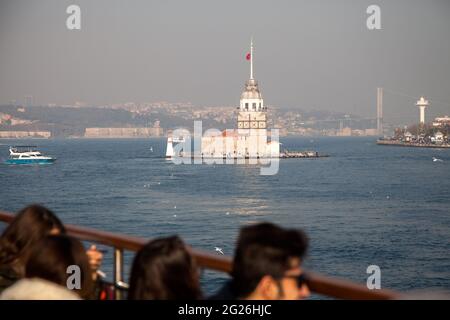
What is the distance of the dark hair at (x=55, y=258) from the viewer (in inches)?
85.4

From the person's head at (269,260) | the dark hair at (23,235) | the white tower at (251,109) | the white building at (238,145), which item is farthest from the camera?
the white tower at (251,109)

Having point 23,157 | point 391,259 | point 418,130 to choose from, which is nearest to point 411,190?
point 391,259

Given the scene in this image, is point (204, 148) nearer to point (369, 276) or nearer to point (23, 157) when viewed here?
point (23, 157)

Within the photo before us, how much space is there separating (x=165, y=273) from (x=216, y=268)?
0.40 meters

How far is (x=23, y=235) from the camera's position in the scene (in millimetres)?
2672

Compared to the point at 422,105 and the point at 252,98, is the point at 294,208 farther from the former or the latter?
the point at 422,105

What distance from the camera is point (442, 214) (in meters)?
32.7

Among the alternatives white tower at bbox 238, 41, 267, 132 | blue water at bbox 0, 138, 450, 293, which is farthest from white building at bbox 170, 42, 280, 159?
blue water at bbox 0, 138, 450, 293

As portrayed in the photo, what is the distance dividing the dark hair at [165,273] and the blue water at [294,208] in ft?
1.11

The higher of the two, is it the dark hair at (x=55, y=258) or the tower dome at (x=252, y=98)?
the tower dome at (x=252, y=98)

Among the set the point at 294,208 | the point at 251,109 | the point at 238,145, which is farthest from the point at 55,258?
the point at 251,109

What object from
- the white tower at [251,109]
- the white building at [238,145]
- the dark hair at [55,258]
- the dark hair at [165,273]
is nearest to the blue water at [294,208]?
the dark hair at [165,273]

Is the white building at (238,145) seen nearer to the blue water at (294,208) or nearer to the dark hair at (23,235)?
the blue water at (294,208)
